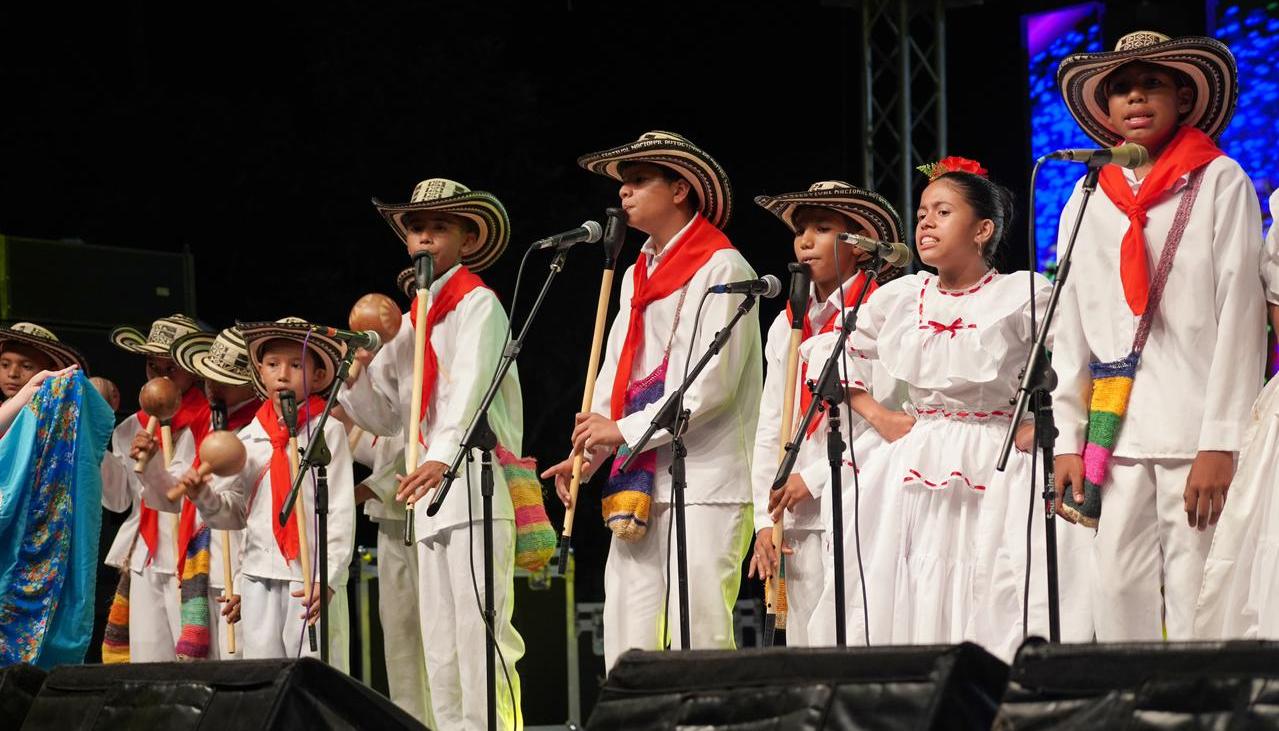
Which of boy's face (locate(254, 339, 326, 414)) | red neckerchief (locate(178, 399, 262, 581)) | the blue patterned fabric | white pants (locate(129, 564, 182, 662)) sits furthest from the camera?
white pants (locate(129, 564, 182, 662))

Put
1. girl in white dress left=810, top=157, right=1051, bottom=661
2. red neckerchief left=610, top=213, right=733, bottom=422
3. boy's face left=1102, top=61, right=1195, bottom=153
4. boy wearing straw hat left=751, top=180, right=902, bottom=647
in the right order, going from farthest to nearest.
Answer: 1. red neckerchief left=610, top=213, right=733, bottom=422
2. boy wearing straw hat left=751, top=180, right=902, bottom=647
3. girl in white dress left=810, top=157, right=1051, bottom=661
4. boy's face left=1102, top=61, right=1195, bottom=153

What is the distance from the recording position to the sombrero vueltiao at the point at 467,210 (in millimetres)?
6203

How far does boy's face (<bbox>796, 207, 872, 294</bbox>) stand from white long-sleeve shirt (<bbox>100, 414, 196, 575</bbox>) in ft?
10.5

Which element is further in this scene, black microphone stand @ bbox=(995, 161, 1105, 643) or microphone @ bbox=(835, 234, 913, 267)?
microphone @ bbox=(835, 234, 913, 267)

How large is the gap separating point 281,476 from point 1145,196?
345 centimetres

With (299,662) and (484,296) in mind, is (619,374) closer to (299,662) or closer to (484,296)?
(484,296)

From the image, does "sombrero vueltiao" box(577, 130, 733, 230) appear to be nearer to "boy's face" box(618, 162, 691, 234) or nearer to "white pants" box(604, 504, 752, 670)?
"boy's face" box(618, 162, 691, 234)

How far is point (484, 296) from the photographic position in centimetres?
593

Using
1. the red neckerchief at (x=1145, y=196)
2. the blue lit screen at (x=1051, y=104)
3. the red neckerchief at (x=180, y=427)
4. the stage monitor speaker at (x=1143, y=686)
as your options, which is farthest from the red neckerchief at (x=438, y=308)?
the stage monitor speaker at (x=1143, y=686)

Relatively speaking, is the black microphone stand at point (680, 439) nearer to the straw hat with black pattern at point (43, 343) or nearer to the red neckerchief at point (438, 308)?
the red neckerchief at point (438, 308)

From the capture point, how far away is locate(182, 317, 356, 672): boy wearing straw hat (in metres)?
6.18

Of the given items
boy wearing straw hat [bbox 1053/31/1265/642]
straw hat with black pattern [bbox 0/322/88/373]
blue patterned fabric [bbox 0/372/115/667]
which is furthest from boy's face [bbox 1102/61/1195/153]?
straw hat with black pattern [bbox 0/322/88/373]

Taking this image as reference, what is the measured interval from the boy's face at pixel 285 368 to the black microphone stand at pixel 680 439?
189 cm

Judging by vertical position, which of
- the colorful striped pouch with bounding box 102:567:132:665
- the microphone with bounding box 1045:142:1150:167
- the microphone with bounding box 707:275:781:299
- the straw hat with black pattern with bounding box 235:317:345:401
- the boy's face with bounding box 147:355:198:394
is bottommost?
the colorful striped pouch with bounding box 102:567:132:665
